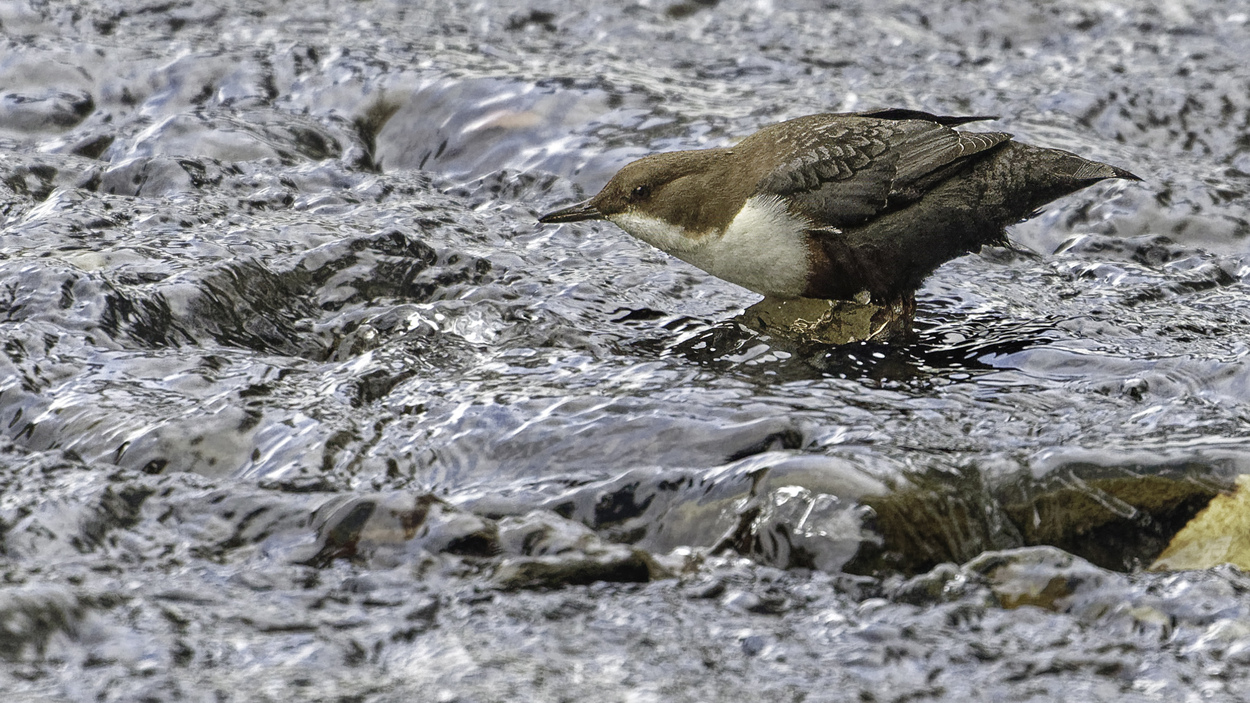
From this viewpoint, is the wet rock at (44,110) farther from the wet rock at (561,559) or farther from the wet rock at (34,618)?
the wet rock at (561,559)

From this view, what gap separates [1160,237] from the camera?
6113 mm

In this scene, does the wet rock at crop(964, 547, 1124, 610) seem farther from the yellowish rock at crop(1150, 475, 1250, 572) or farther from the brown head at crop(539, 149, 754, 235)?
the brown head at crop(539, 149, 754, 235)

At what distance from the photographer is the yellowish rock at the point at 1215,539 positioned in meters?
3.48

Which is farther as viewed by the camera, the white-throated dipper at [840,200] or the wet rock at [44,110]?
the wet rock at [44,110]

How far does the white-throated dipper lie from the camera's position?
4984 millimetres

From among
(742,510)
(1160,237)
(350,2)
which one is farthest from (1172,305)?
(350,2)

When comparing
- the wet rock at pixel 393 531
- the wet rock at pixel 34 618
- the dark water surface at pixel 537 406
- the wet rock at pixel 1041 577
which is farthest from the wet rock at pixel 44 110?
the wet rock at pixel 1041 577

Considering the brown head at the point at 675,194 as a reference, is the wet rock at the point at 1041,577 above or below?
below

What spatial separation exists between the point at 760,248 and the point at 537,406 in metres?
1.21

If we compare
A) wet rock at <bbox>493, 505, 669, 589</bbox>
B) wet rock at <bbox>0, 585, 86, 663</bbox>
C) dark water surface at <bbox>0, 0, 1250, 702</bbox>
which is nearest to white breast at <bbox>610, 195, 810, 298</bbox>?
dark water surface at <bbox>0, 0, 1250, 702</bbox>

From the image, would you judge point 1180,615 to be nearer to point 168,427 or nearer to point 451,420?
point 451,420

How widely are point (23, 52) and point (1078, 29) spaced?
20.5 feet

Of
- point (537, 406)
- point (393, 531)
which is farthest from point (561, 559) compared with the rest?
point (537, 406)

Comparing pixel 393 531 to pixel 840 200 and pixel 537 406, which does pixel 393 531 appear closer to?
pixel 537 406
